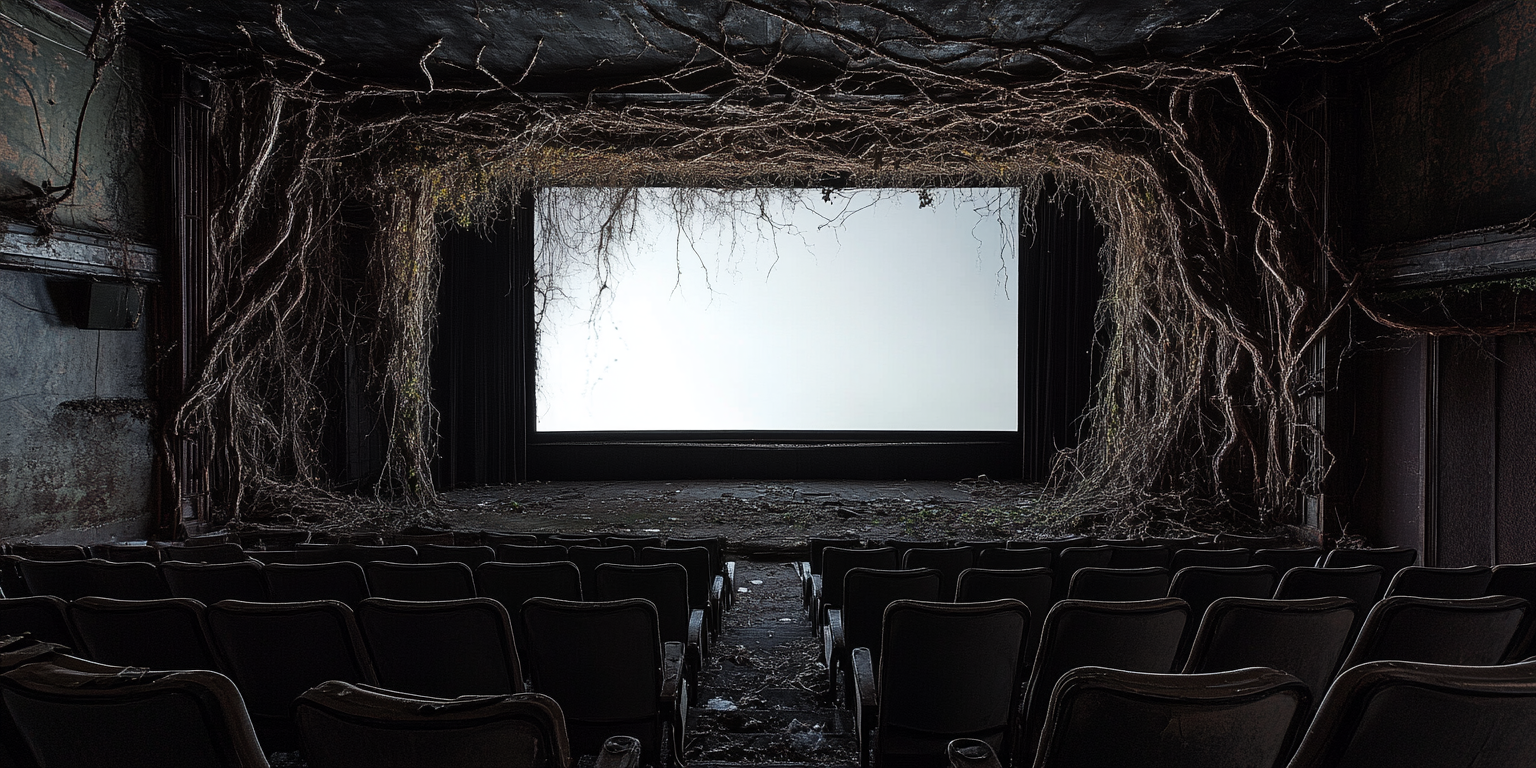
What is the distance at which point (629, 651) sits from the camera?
2117 millimetres

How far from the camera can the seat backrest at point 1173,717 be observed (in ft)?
4.03

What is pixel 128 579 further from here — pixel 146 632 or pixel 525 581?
pixel 525 581

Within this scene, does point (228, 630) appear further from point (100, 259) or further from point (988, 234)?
point (988, 234)

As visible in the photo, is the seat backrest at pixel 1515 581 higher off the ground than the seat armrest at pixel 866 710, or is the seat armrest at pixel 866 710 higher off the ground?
the seat backrest at pixel 1515 581

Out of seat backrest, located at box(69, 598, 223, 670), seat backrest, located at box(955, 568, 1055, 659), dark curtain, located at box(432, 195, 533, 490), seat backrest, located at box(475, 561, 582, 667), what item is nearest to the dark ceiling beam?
seat backrest, located at box(955, 568, 1055, 659)

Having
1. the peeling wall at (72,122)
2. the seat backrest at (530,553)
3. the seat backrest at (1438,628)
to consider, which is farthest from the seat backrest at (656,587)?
the peeling wall at (72,122)

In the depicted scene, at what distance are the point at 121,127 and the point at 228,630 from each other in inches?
192

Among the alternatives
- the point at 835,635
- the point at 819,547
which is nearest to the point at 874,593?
the point at 835,635

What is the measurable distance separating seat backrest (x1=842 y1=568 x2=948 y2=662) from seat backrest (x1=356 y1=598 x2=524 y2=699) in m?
1.16

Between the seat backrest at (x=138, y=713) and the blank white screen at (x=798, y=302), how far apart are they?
25.0 feet

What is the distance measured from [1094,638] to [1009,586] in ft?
2.08

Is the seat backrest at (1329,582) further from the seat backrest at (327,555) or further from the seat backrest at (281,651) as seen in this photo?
the seat backrest at (327,555)

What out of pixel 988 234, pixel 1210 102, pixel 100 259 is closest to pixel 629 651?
pixel 100 259

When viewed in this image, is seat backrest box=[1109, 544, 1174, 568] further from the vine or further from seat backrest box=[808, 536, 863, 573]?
the vine
